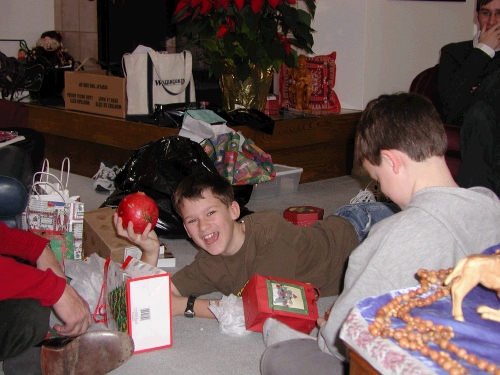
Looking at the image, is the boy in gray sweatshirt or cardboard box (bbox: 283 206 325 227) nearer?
the boy in gray sweatshirt

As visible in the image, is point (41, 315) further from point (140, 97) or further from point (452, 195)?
point (140, 97)

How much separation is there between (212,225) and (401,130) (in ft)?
2.51

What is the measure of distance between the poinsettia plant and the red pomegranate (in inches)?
76.4

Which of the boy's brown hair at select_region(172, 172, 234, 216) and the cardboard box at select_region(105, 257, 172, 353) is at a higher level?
the boy's brown hair at select_region(172, 172, 234, 216)

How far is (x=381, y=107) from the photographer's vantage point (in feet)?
4.57

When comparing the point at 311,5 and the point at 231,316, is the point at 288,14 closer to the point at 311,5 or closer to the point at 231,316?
the point at 311,5

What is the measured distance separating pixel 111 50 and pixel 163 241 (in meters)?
3.15

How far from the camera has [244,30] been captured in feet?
12.2

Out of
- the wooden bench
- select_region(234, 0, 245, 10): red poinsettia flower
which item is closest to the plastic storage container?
the wooden bench

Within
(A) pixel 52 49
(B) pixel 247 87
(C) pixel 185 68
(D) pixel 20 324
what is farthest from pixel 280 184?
(A) pixel 52 49

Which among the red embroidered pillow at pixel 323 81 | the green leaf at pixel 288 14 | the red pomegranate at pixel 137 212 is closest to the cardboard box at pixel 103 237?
the red pomegranate at pixel 137 212

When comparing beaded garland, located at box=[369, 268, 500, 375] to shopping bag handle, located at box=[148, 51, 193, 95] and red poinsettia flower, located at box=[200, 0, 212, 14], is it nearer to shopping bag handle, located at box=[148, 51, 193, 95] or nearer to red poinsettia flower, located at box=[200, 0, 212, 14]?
shopping bag handle, located at box=[148, 51, 193, 95]

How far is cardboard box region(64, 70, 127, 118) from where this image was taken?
3680 millimetres

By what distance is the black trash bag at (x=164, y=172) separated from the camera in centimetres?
274
